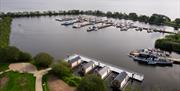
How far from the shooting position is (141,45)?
204 ft

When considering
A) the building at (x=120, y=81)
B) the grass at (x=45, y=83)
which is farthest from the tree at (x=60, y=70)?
the building at (x=120, y=81)

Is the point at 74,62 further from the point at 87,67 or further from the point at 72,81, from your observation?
the point at 72,81

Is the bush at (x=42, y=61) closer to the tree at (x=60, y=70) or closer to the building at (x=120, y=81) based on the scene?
the tree at (x=60, y=70)

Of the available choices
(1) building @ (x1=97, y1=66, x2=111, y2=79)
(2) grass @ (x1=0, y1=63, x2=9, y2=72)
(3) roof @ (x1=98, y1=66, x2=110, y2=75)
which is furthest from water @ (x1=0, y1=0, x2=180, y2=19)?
(2) grass @ (x1=0, y1=63, x2=9, y2=72)

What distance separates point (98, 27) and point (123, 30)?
34.4 ft

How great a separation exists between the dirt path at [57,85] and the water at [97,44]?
14473 mm

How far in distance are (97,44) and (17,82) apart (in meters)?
31.9

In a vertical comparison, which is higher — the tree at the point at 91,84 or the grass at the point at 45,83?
the tree at the point at 91,84

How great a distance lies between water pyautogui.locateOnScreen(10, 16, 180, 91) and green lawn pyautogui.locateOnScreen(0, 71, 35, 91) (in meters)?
15.4

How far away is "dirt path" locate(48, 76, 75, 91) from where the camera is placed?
3341 cm

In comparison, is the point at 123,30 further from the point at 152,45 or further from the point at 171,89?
the point at 171,89

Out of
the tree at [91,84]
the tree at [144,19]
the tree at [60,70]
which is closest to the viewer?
the tree at [91,84]

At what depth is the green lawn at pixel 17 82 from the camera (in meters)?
32.5

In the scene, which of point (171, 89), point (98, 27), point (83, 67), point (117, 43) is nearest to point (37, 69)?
point (83, 67)
